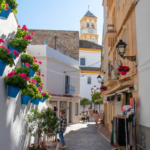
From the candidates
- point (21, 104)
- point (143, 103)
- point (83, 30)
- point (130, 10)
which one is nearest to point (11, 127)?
point (21, 104)

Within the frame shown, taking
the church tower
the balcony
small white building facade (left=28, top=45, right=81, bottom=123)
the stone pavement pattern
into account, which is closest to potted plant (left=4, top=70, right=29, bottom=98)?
the stone pavement pattern

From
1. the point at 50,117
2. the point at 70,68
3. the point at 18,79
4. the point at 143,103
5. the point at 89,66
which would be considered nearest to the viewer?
the point at 18,79

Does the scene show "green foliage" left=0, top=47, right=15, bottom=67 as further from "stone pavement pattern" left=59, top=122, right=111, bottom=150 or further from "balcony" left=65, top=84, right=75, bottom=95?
"balcony" left=65, top=84, right=75, bottom=95

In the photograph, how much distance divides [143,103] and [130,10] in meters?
4.50

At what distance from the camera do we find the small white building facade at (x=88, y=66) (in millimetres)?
43500

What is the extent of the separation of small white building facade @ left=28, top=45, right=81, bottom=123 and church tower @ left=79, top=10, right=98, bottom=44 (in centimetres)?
3599

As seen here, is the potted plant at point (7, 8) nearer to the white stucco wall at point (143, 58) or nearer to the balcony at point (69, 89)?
the white stucco wall at point (143, 58)

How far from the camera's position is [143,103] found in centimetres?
766

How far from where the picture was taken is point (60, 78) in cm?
2495

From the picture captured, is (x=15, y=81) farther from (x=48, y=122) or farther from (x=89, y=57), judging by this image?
(x=89, y=57)

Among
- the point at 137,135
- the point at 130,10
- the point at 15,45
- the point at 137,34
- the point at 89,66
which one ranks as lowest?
the point at 137,135

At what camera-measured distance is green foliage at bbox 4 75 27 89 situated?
4967mm

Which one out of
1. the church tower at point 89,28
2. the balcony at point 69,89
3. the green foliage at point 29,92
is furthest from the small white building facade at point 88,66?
the green foliage at point 29,92

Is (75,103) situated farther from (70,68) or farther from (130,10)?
(130,10)
